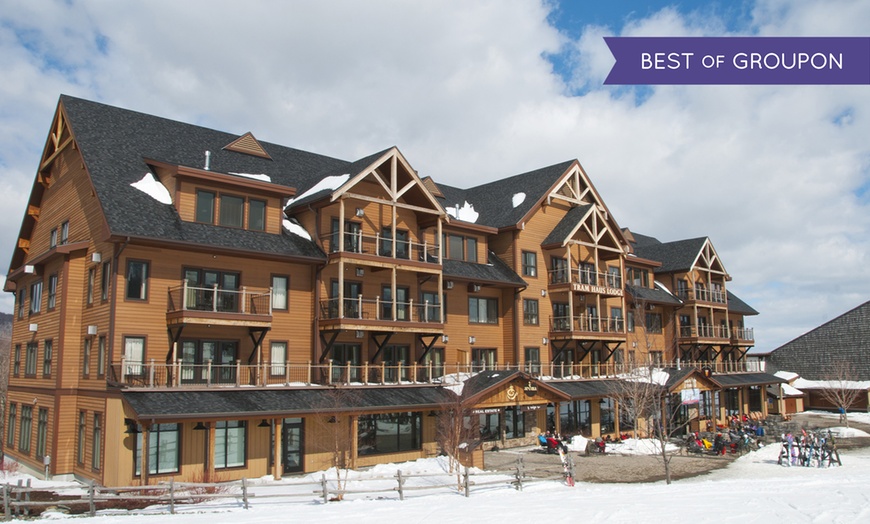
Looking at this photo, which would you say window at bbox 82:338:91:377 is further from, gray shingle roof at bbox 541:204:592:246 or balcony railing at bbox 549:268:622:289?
balcony railing at bbox 549:268:622:289

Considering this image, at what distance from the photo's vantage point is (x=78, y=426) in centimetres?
2791

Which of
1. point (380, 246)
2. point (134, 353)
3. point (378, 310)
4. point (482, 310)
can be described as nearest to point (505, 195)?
point (482, 310)

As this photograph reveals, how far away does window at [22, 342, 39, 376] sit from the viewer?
1294 inches

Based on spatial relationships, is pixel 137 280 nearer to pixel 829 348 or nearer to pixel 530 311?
pixel 530 311

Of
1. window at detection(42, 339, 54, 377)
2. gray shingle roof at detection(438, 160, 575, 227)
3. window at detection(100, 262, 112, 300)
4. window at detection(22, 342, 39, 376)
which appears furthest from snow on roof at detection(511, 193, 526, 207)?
window at detection(22, 342, 39, 376)

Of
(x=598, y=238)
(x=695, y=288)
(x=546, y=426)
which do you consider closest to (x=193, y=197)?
(x=546, y=426)

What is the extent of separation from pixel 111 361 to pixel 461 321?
18.8 metres

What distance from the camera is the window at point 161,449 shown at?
2478cm

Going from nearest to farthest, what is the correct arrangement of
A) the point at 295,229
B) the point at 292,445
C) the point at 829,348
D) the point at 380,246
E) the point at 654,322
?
the point at 292,445 → the point at 295,229 → the point at 380,246 → the point at 654,322 → the point at 829,348

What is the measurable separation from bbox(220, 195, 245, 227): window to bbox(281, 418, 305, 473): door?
834 centimetres

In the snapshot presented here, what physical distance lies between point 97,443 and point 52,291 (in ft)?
27.4

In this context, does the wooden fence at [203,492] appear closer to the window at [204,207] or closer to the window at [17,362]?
the window at [204,207]

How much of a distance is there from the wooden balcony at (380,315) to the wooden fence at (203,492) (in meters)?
7.16

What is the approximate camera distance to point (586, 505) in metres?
20.9
